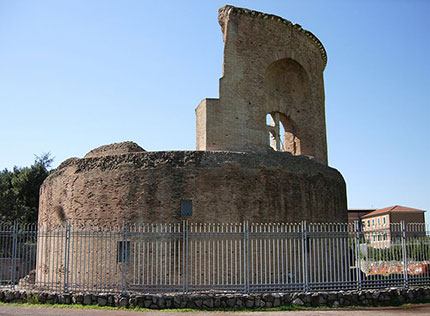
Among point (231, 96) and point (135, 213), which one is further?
point (231, 96)

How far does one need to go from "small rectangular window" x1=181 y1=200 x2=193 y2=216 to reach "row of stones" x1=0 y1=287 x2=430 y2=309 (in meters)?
2.85

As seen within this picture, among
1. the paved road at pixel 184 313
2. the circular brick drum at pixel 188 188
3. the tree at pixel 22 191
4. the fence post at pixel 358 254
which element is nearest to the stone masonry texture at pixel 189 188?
the circular brick drum at pixel 188 188

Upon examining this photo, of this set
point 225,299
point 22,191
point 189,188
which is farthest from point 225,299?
point 22,191

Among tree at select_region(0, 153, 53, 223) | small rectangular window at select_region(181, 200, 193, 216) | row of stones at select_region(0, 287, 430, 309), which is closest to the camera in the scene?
row of stones at select_region(0, 287, 430, 309)

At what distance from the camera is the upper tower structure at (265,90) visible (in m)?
13.8

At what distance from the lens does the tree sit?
85.6 ft

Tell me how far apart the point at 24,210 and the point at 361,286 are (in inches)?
854

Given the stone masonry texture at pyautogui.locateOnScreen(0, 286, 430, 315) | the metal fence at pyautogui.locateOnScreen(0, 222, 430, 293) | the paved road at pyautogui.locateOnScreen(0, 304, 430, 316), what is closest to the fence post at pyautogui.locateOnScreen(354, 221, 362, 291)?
the metal fence at pyautogui.locateOnScreen(0, 222, 430, 293)

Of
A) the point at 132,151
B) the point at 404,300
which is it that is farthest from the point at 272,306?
the point at 132,151

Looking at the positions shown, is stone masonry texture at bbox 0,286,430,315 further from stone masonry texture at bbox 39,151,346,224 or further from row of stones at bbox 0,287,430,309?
stone masonry texture at bbox 39,151,346,224

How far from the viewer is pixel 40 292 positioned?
32.3 feet

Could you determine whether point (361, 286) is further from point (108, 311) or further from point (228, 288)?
point (108, 311)

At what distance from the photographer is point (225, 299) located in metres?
A: 9.23

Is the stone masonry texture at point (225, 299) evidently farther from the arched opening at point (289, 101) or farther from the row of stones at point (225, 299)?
the arched opening at point (289, 101)
